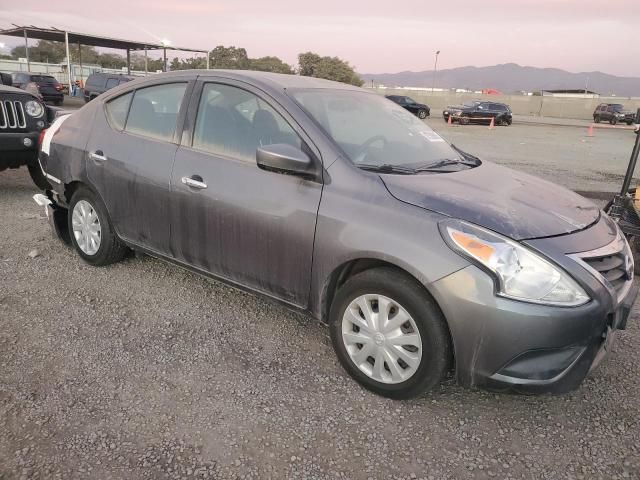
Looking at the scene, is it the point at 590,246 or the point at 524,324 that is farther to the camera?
the point at 590,246

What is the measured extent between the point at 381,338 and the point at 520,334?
694 millimetres

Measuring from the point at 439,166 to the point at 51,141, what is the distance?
10.8 feet

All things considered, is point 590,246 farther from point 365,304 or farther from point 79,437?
point 79,437

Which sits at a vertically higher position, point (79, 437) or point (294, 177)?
point (294, 177)

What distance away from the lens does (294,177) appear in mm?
2904

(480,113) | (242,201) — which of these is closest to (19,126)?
(242,201)

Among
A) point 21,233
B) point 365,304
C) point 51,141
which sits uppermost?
point 51,141

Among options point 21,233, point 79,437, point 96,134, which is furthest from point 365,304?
point 21,233

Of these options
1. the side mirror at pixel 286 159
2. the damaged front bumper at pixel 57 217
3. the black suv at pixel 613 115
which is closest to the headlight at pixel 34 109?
the damaged front bumper at pixel 57 217

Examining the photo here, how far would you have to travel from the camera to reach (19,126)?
6.39m

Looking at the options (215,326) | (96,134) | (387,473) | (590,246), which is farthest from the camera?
(96,134)

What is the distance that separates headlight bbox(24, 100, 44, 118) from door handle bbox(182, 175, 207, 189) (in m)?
4.40

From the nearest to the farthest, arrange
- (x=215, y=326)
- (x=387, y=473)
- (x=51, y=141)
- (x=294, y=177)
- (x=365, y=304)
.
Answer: (x=387, y=473) < (x=365, y=304) < (x=294, y=177) < (x=215, y=326) < (x=51, y=141)

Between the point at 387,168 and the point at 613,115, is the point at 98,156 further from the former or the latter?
the point at 613,115
